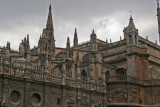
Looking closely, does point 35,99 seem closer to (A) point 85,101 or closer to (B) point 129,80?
(A) point 85,101

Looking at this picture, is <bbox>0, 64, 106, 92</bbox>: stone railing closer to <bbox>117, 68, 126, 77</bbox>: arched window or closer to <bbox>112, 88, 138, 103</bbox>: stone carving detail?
<bbox>112, 88, 138, 103</bbox>: stone carving detail

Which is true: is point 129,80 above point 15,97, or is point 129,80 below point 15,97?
above

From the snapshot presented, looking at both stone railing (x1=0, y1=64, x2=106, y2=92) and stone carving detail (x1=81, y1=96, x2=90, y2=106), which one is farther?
stone carving detail (x1=81, y1=96, x2=90, y2=106)

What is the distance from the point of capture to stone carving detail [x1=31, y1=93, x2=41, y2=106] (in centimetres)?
2823

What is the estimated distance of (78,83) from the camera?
34.7 meters

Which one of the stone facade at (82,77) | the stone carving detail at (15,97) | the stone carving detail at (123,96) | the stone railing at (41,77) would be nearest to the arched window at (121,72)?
the stone facade at (82,77)

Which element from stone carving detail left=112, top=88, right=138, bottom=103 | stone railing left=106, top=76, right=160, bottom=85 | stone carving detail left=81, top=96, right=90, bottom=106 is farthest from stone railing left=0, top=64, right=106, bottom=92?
stone railing left=106, top=76, right=160, bottom=85

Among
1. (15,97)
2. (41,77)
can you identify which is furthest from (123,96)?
(15,97)

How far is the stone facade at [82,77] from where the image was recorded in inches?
1054

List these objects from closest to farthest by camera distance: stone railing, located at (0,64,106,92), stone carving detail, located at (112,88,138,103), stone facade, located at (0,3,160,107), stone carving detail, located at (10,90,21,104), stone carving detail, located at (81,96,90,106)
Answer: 1. stone railing, located at (0,64,106,92)
2. stone carving detail, located at (10,90,21,104)
3. stone facade, located at (0,3,160,107)
4. stone carving detail, located at (81,96,90,106)
5. stone carving detail, located at (112,88,138,103)

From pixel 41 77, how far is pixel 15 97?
13.2 ft

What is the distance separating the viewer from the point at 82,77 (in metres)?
41.7

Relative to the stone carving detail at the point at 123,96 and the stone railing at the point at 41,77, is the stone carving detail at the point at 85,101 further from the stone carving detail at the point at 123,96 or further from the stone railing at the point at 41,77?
the stone carving detail at the point at 123,96

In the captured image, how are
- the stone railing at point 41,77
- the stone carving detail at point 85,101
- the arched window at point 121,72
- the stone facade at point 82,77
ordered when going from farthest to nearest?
1. the arched window at point 121,72
2. the stone carving detail at point 85,101
3. the stone facade at point 82,77
4. the stone railing at point 41,77
